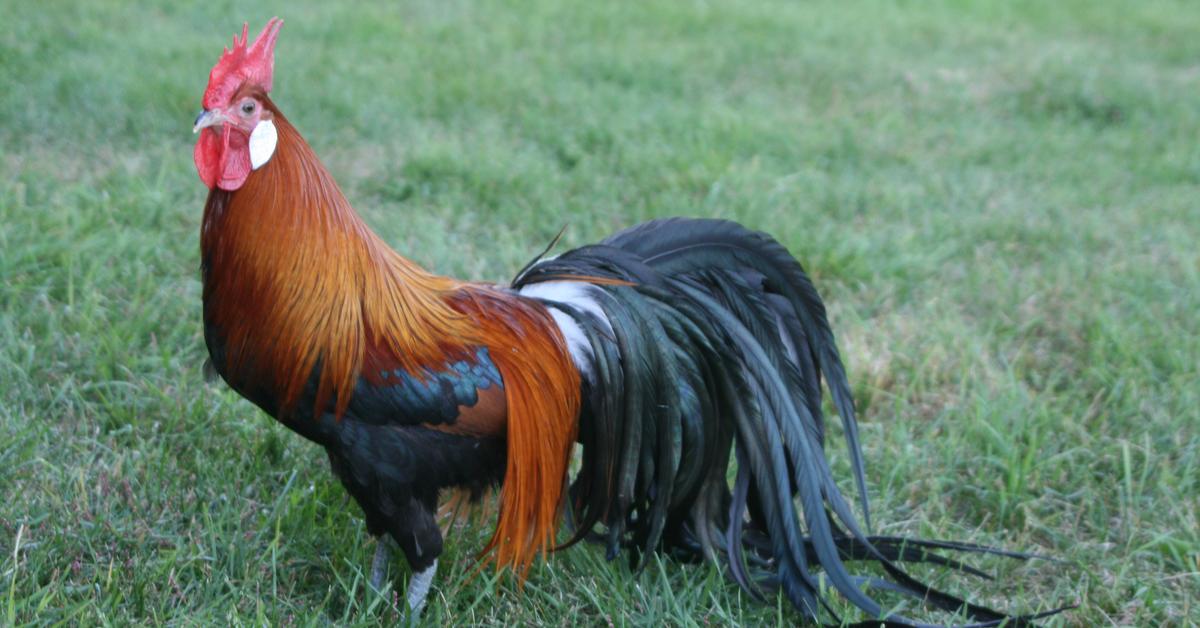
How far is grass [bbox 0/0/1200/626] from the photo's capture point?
2658mm

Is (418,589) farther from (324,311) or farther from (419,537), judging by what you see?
(324,311)

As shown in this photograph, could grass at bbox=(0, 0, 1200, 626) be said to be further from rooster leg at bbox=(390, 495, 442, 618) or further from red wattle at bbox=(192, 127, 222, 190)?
red wattle at bbox=(192, 127, 222, 190)

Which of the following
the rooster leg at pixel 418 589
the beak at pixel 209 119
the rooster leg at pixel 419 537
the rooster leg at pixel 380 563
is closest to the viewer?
the beak at pixel 209 119

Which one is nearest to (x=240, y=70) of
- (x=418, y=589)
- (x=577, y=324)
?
(x=577, y=324)

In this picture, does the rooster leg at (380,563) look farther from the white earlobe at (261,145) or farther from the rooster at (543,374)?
the white earlobe at (261,145)

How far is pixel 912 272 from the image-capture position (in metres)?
4.46

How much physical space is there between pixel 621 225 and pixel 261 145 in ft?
8.85

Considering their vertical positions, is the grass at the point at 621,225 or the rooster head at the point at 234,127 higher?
the rooster head at the point at 234,127

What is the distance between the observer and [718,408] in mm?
2473

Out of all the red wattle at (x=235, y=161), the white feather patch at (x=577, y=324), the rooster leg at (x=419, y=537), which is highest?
the red wattle at (x=235, y=161)

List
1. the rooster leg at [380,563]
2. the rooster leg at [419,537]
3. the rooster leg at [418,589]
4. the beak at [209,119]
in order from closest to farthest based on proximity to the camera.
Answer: the beak at [209,119], the rooster leg at [419,537], the rooster leg at [418,589], the rooster leg at [380,563]

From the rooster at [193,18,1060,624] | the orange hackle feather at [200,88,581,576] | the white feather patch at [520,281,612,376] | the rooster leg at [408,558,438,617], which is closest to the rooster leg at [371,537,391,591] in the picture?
the rooster at [193,18,1060,624]

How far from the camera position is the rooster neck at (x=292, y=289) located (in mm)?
2123

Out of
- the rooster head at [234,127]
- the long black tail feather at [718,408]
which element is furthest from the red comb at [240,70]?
the long black tail feather at [718,408]
